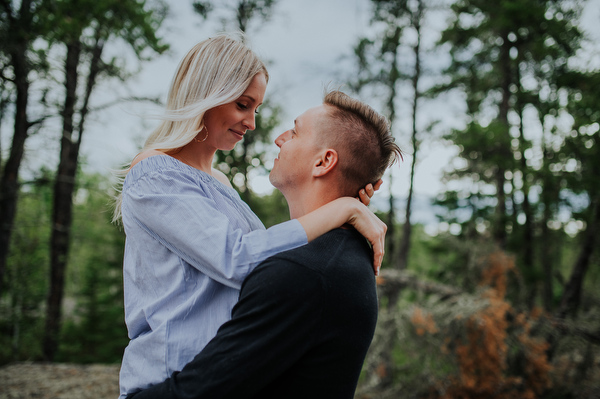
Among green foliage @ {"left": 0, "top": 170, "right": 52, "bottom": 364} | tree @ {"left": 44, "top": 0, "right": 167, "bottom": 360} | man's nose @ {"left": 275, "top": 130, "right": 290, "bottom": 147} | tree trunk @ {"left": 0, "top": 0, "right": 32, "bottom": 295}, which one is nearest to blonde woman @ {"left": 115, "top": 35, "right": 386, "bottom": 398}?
man's nose @ {"left": 275, "top": 130, "right": 290, "bottom": 147}

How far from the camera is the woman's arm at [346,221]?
155cm

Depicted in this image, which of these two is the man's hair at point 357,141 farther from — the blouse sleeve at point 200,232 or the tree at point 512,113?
the tree at point 512,113

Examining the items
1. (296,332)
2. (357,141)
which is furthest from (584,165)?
(296,332)

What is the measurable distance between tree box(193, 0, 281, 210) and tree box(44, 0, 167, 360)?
1553 mm

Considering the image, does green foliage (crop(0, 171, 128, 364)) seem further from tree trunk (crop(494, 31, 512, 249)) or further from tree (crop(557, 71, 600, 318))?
tree (crop(557, 71, 600, 318))

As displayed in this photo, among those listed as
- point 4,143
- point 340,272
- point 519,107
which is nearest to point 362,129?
point 340,272

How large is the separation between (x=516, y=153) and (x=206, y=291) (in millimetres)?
12083

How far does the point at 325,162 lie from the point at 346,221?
37 cm

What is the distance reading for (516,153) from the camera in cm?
1162

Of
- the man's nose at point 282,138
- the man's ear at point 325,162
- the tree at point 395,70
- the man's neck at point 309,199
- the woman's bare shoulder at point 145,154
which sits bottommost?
the man's neck at point 309,199

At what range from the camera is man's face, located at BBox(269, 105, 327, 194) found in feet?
6.36

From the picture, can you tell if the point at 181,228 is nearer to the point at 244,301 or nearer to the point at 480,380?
the point at 244,301

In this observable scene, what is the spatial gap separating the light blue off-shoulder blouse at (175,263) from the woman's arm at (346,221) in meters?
0.06

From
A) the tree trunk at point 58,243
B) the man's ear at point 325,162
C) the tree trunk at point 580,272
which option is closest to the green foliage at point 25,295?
the tree trunk at point 58,243
